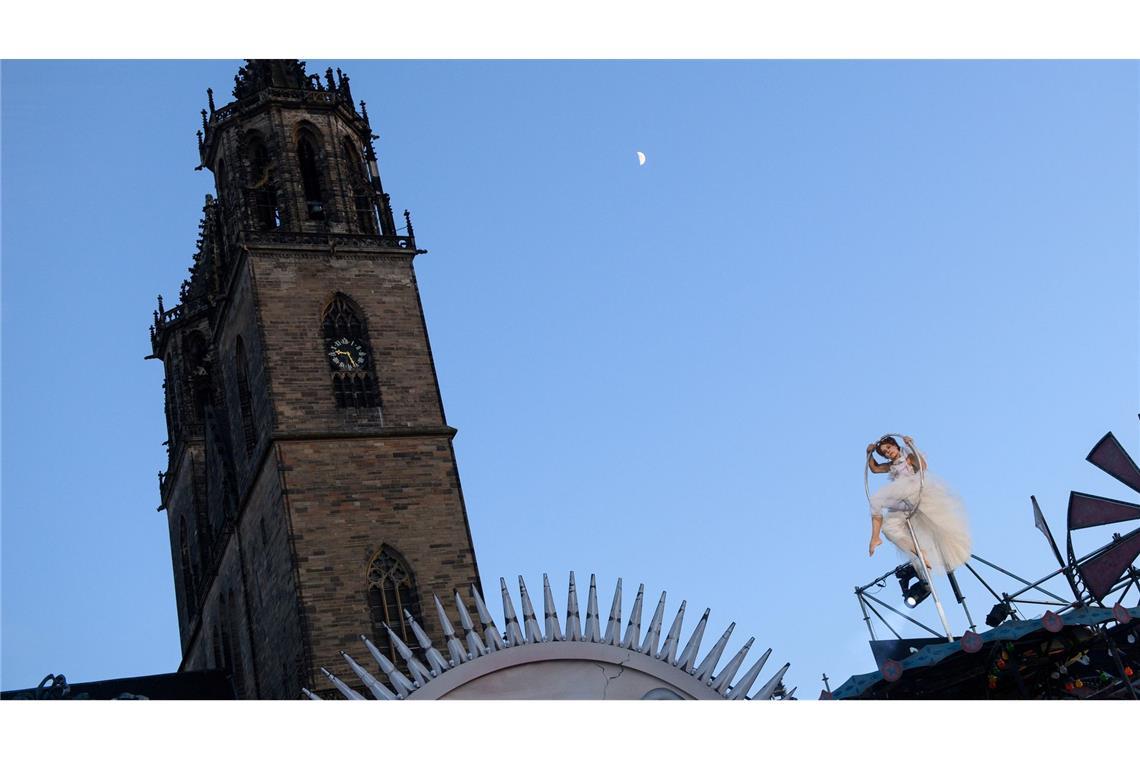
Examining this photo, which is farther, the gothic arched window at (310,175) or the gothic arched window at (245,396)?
the gothic arched window at (310,175)

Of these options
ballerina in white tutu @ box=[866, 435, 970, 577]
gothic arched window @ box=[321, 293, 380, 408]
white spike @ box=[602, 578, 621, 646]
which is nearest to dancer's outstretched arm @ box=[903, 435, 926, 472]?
ballerina in white tutu @ box=[866, 435, 970, 577]

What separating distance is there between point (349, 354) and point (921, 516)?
69.5 ft

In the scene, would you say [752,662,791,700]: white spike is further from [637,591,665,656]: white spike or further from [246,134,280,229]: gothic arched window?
[246,134,280,229]: gothic arched window

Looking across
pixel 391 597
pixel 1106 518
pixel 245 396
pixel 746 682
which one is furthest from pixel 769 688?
pixel 245 396

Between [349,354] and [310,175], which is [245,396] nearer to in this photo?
[349,354]

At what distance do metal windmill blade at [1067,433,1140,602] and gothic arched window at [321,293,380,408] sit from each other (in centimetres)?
2029

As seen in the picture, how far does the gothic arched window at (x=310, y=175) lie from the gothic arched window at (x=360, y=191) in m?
0.83

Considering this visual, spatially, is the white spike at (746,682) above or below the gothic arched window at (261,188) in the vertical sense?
below

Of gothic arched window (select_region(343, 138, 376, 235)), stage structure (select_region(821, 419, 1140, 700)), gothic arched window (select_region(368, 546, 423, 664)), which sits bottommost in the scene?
stage structure (select_region(821, 419, 1140, 700))

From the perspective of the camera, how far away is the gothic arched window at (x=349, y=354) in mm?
42594

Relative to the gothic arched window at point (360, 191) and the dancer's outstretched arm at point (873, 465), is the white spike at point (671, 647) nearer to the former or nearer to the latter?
the dancer's outstretched arm at point (873, 465)

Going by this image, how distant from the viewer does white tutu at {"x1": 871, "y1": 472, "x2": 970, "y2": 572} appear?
80.8 feet

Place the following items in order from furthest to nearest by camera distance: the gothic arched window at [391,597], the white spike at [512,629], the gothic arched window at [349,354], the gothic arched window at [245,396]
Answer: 1. the gothic arched window at [245,396]
2. the gothic arched window at [349,354]
3. the gothic arched window at [391,597]
4. the white spike at [512,629]

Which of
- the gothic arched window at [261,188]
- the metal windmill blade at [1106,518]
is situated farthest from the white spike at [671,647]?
the gothic arched window at [261,188]
